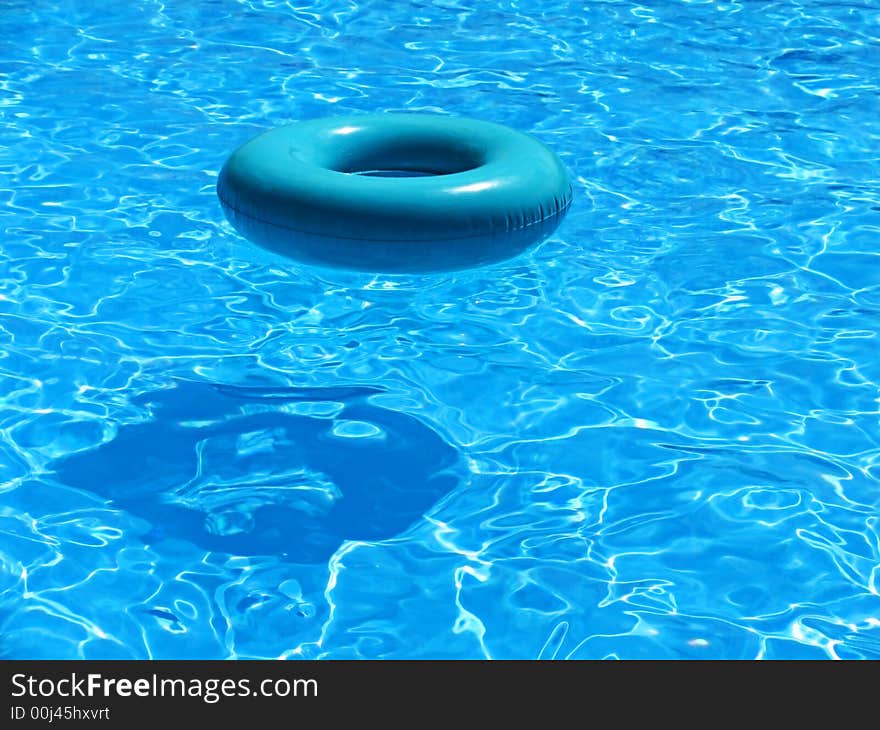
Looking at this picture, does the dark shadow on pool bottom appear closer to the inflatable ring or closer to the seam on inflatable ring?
the inflatable ring

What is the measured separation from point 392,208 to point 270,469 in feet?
3.11

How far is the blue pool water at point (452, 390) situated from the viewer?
3809 millimetres

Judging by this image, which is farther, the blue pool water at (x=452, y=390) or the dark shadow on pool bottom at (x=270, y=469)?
the dark shadow on pool bottom at (x=270, y=469)

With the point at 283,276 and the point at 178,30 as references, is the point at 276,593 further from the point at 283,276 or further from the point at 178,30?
the point at 178,30

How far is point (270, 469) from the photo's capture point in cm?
438

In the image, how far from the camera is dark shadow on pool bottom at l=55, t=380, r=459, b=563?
4.09 m

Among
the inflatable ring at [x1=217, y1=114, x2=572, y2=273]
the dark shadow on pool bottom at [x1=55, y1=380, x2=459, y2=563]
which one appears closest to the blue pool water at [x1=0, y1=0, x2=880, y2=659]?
the dark shadow on pool bottom at [x1=55, y1=380, x2=459, y2=563]

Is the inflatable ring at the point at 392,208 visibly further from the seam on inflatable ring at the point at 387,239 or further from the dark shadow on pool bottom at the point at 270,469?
the dark shadow on pool bottom at the point at 270,469

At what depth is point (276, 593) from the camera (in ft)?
12.6

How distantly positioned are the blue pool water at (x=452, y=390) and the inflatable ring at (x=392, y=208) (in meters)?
0.70

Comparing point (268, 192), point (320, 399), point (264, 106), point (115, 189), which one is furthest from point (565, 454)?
→ point (264, 106)

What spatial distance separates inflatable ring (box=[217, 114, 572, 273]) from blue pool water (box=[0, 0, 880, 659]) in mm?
702

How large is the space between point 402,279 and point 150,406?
1331 millimetres

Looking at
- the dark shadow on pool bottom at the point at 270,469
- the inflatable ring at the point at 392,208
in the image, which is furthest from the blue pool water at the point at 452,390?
the inflatable ring at the point at 392,208
